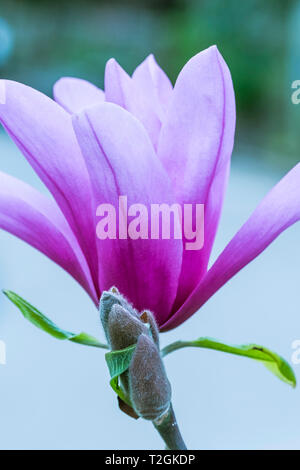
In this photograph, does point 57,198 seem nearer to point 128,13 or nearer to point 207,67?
point 207,67

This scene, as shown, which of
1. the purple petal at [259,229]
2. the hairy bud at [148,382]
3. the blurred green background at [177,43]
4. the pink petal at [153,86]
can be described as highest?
the blurred green background at [177,43]

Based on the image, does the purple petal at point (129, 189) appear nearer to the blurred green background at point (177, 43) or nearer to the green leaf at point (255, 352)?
the green leaf at point (255, 352)

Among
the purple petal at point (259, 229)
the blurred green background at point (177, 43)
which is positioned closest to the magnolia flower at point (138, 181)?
the purple petal at point (259, 229)

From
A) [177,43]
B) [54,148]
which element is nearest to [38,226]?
[54,148]

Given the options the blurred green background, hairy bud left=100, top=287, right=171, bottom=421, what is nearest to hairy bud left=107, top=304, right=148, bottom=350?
hairy bud left=100, top=287, right=171, bottom=421

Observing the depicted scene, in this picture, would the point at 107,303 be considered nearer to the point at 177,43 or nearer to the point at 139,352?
the point at 139,352
